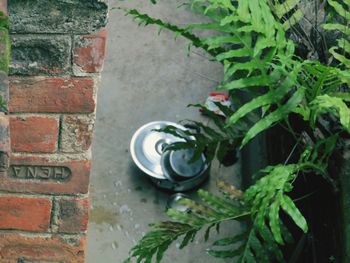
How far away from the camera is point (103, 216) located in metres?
3.15

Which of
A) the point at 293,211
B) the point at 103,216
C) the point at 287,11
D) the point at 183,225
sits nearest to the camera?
the point at 293,211

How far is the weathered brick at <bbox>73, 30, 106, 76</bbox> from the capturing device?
A: 1.59 m

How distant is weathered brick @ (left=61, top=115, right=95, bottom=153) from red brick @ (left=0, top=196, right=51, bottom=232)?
174 millimetres

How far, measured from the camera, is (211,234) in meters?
3.09

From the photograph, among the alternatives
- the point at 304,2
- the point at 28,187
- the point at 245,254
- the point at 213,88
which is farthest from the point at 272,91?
the point at 213,88

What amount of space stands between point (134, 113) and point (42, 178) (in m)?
1.71

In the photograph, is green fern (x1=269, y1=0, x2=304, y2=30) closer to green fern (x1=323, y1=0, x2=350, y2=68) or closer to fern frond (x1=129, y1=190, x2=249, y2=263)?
green fern (x1=323, y1=0, x2=350, y2=68)

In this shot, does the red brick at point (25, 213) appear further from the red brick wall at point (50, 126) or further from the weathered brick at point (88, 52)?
the weathered brick at point (88, 52)

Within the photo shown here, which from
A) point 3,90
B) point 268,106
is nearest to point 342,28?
point 268,106

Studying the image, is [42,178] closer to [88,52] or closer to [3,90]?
[88,52]

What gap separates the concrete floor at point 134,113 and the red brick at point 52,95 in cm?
140

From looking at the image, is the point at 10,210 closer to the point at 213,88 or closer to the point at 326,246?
the point at 326,246

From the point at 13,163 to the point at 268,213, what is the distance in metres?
0.91

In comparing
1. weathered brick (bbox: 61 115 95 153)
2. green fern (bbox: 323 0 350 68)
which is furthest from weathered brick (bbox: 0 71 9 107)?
green fern (bbox: 323 0 350 68)
